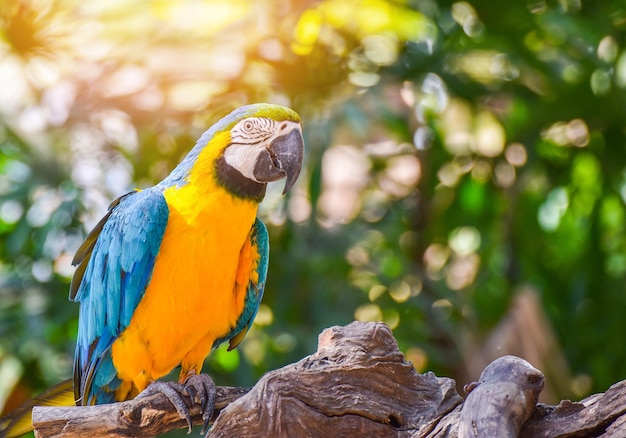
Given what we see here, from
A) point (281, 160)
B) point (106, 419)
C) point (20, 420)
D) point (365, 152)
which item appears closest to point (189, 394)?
point (106, 419)

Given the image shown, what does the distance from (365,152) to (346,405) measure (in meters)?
2.58

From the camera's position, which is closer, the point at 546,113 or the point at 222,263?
the point at 222,263

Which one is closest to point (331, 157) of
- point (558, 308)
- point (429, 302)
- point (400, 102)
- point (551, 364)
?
point (400, 102)

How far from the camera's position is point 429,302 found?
3.40 m

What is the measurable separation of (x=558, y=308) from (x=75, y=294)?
101 inches

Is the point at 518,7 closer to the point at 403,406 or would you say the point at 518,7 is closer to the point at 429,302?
the point at 429,302

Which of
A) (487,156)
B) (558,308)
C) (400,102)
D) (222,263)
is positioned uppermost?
(222,263)

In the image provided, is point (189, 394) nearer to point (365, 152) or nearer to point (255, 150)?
point (255, 150)

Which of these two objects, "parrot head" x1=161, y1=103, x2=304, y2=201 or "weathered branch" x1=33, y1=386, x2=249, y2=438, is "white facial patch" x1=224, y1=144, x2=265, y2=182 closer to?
"parrot head" x1=161, y1=103, x2=304, y2=201

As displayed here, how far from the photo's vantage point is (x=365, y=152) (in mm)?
3828

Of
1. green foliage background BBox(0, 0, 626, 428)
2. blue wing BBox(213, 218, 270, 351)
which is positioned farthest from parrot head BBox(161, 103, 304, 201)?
green foliage background BBox(0, 0, 626, 428)

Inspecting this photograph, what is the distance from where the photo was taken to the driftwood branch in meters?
1.25

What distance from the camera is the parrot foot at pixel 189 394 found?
1472mm

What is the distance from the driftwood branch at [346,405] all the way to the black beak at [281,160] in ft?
1.23
